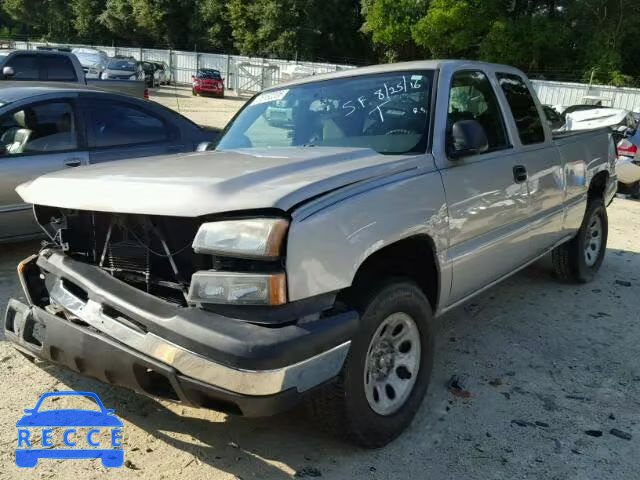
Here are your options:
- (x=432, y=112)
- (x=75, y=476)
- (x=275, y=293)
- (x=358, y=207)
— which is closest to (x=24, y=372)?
(x=75, y=476)

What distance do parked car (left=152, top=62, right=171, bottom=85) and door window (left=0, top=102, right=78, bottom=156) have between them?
38.0m

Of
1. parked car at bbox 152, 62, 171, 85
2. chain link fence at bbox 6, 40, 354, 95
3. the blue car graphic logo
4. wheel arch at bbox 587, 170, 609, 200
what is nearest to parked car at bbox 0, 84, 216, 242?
the blue car graphic logo

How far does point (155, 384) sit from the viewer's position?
2.57m

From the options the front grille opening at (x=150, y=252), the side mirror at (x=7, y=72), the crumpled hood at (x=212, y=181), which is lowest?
the front grille opening at (x=150, y=252)

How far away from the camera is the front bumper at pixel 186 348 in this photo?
7.55 feet

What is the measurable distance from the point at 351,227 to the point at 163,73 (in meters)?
44.2

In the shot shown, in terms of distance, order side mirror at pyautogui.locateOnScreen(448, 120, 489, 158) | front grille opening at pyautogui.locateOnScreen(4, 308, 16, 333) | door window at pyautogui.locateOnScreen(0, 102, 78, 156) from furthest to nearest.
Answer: door window at pyautogui.locateOnScreen(0, 102, 78, 156), side mirror at pyautogui.locateOnScreen(448, 120, 489, 158), front grille opening at pyautogui.locateOnScreen(4, 308, 16, 333)

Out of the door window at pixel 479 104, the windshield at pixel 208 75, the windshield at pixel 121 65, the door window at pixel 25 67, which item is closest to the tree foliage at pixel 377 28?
the windshield at pixel 208 75

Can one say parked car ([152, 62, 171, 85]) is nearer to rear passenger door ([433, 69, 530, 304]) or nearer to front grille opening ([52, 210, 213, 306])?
rear passenger door ([433, 69, 530, 304])

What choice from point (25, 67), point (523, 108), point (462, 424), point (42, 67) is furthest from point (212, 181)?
point (25, 67)

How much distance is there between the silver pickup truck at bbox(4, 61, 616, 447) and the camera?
238 centimetres

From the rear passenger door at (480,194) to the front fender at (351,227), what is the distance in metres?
0.28

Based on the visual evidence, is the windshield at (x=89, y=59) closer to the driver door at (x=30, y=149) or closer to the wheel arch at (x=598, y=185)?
the driver door at (x=30, y=149)

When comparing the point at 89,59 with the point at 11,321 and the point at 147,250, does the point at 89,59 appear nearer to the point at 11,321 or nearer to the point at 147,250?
the point at 11,321
